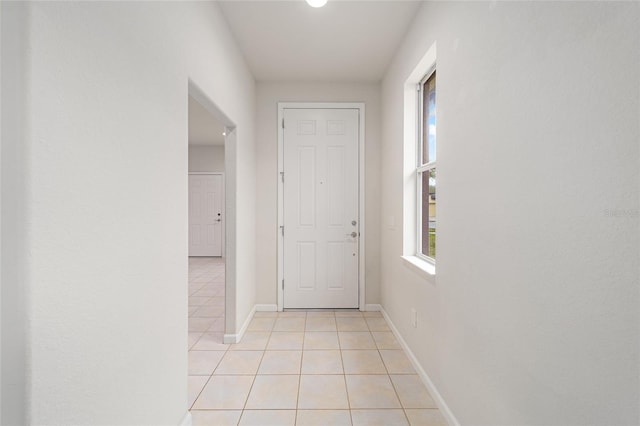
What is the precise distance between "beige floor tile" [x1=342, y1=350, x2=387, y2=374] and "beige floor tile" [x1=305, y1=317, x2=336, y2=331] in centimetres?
56

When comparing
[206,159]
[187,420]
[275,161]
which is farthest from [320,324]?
[206,159]

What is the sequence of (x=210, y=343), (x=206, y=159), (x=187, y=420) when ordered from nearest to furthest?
(x=187, y=420) < (x=210, y=343) < (x=206, y=159)

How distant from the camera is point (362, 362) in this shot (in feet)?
7.99

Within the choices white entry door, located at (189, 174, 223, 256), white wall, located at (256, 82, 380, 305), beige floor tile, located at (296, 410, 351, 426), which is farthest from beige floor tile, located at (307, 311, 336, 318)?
white entry door, located at (189, 174, 223, 256)

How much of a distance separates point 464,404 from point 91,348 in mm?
1643

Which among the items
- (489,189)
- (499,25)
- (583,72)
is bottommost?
(489,189)

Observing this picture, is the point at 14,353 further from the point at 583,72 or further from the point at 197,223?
the point at 197,223

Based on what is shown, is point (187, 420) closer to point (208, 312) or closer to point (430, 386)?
point (430, 386)

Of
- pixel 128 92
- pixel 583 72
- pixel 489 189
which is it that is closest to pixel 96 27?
pixel 128 92

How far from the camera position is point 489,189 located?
53.9 inches

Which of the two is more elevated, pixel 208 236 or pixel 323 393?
pixel 208 236

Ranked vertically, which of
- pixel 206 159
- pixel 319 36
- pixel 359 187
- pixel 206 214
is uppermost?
pixel 319 36

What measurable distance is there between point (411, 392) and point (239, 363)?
1282 mm

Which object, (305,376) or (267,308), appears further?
(267,308)
